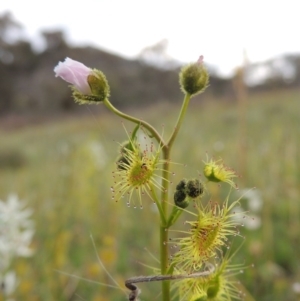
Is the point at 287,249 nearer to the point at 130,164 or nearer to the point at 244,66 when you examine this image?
the point at 244,66

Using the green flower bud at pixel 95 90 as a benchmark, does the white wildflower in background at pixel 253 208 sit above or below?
below

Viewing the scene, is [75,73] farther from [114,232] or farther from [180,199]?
[114,232]

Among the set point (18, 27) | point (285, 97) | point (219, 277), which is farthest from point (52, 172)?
point (18, 27)

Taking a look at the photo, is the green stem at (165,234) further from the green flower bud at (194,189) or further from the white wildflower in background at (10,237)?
the white wildflower in background at (10,237)

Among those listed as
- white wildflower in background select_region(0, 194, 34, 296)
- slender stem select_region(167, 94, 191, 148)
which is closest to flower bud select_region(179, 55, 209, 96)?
slender stem select_region(167, 94, 191, 148)

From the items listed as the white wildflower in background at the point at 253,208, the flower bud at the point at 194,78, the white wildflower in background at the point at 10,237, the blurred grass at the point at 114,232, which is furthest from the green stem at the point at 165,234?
the white wildflower in background at the point at 253,208

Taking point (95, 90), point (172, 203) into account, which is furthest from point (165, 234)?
point (95, 90)

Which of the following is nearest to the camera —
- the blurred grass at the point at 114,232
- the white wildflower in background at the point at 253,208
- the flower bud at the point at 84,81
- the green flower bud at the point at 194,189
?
the green flower bud at the point at 194,189

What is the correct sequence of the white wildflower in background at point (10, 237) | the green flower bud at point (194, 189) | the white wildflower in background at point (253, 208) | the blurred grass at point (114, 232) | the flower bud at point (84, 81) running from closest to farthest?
1. the green flower bud at point (194, 189)
2. the flower bud at point (84, 81)
3. the white wildflower in background at point (10, 237)
4. the blurred grass at point (114, 232)
5. the white wildflower in background at point (253, 208)
